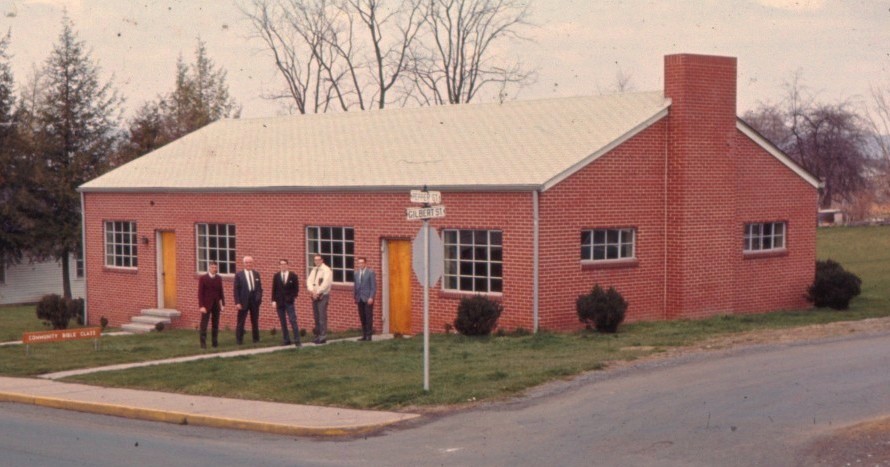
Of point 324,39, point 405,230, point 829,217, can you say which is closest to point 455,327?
point 405,230

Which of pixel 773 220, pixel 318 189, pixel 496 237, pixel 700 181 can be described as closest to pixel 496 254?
pixel 496 237

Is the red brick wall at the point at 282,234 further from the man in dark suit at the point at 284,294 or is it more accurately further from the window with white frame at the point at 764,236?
the window with white frame at the point at 764,236

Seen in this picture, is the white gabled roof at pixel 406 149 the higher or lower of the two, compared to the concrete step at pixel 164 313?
higher

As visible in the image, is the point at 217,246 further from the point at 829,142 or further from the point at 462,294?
the point at 829,142

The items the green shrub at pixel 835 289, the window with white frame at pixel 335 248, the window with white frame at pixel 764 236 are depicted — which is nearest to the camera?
the window with white frame at pixel 335 248

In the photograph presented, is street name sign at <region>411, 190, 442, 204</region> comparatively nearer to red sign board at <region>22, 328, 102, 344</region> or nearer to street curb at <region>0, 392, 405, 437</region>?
street curb at <region>0, 392, 405, 437</region>

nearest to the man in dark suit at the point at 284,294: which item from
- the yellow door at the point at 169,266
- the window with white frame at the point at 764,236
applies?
the yellow door at the point at 169,266

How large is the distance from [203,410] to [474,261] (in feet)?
32.0

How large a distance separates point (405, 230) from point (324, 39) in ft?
130

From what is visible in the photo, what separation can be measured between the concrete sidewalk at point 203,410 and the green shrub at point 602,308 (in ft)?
29.0

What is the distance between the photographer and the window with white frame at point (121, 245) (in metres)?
32.5

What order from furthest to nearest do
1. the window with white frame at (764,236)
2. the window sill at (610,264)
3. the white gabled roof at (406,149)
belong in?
1. the window with white frame at (764,236)
2. the white gabled roof at (406,149)
3. the window sill at (610,264)

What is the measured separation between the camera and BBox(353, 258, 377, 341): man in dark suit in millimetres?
23188

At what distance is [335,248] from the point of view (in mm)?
27312
